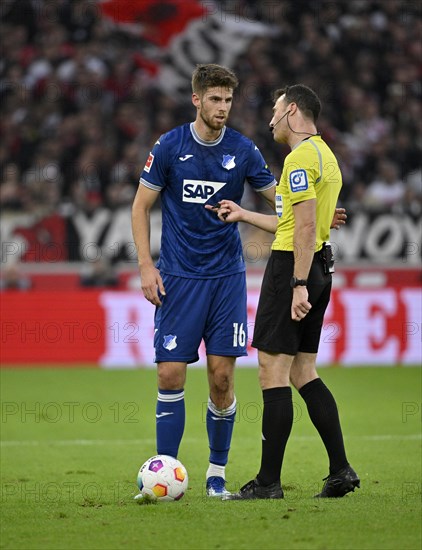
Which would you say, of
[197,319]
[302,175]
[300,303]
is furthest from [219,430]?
[302,175]

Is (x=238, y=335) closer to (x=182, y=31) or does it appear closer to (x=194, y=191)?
(x=194, y=191)

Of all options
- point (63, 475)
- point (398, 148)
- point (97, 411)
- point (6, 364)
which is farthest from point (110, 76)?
point (63, 475)

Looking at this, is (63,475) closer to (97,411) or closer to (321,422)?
(321,422)

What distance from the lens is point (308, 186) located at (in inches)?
211

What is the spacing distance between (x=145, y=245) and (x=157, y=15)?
50.0ft

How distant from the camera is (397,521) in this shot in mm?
4762

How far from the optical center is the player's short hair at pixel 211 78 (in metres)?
5.79

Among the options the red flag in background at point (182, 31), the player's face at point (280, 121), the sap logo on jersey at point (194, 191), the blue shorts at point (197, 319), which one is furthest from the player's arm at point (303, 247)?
the red flag in background at point (182, 31)

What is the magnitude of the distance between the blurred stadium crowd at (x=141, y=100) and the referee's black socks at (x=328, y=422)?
37.7 ft

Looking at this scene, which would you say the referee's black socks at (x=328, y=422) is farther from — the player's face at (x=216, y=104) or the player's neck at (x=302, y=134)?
the player's face at (x=216, y=104)

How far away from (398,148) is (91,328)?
7.99 meters

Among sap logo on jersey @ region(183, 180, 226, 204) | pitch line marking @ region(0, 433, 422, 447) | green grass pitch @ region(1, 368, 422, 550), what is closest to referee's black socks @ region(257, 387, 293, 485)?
green grass pitch @ region(1, 368, 422, 550)

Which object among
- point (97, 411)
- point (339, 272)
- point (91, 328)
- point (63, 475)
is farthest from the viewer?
point (339, 272)

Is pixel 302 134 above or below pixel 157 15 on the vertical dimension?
below
